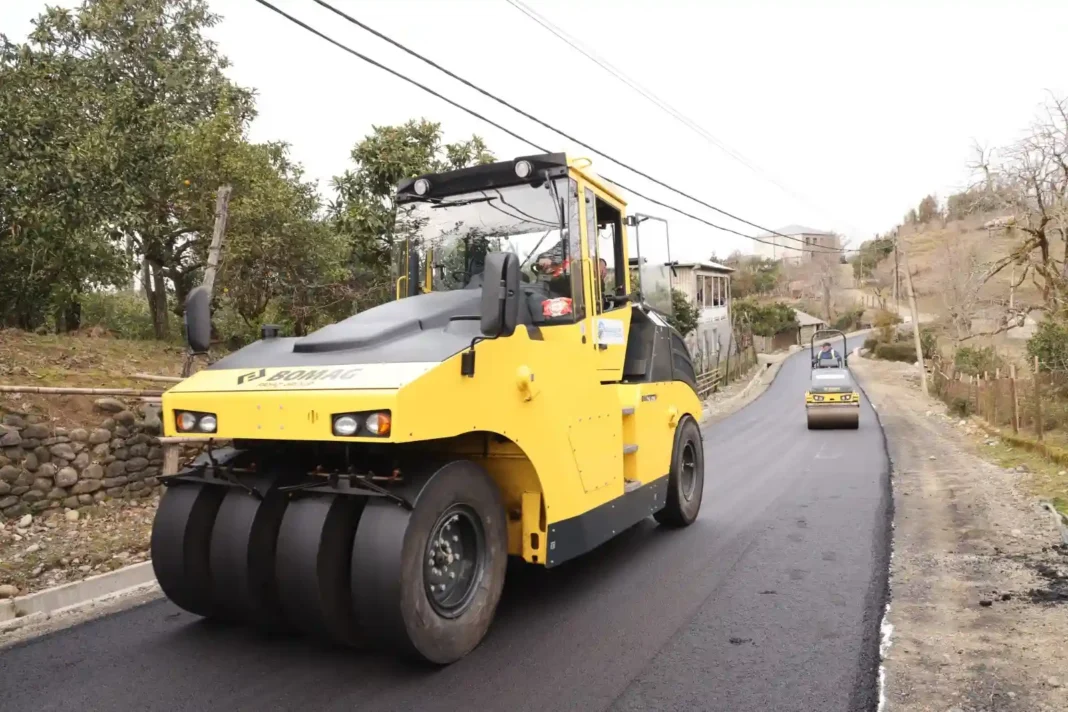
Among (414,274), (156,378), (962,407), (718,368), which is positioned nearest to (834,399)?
(962,407)

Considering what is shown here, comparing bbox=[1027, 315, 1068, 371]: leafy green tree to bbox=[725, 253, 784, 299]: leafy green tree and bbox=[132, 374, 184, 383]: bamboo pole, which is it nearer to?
bbox=[132, 374, 184, 383]: bamboo pole

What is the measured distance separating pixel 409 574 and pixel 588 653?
4.12 feet

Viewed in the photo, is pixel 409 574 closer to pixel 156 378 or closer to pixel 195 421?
pixel 195 421

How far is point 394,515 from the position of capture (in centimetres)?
381

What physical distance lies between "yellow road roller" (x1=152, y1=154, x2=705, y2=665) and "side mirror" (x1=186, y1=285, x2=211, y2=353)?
2 centimetres

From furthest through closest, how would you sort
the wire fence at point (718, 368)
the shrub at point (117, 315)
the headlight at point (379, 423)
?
the wire fence at point (718, 368) → the shrub at point (117, 315) → the headlight at point (379, 423)

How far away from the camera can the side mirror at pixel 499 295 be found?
4086 mm

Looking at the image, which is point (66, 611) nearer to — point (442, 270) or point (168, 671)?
point (168, 671)

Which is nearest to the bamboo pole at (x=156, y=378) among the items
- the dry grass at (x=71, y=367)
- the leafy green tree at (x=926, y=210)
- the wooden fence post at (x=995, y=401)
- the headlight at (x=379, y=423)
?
the dry grass at (x=71, y=367)

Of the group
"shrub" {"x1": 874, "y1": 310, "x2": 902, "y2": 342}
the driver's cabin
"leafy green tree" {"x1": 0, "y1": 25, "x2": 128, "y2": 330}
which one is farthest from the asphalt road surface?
"shrub" {"x1": 874, "y1": 310, "x2": 902, "y2": 342}

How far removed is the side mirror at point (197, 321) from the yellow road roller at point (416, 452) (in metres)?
0.02

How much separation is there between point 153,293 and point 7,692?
16.1m

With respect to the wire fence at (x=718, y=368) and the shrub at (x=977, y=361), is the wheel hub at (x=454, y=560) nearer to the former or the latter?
the wire fence at (x=718, y=368)

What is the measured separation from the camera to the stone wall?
24.3ft
